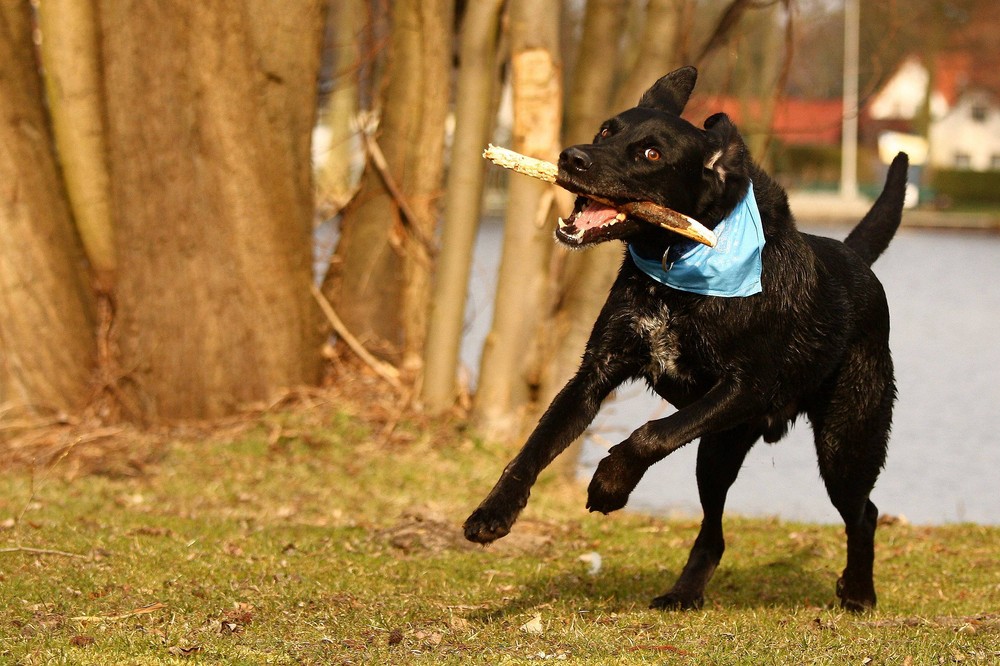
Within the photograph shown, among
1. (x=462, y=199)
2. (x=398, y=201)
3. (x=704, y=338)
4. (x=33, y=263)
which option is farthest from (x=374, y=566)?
(x=398, y=201)

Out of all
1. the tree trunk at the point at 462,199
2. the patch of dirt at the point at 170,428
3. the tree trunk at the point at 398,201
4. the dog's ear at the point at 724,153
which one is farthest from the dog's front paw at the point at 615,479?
the tree trunk at the point at 398,201

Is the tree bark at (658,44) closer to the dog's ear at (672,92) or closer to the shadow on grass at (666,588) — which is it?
the shadow on grass at (666,588)

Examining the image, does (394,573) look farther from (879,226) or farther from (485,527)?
(879,226)

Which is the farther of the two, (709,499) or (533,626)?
(709,499)

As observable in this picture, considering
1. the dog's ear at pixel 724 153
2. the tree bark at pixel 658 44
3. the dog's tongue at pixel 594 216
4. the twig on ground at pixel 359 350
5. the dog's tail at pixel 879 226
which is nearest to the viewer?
the dog's tongue at pixel 594 216

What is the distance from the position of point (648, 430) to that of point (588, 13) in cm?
546

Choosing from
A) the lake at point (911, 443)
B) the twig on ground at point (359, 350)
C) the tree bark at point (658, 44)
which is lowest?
the lake at point (911, 443)

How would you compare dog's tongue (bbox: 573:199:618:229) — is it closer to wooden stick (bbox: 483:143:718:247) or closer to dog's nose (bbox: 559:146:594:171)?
wooden stick (bbox: 483:143:718:247)

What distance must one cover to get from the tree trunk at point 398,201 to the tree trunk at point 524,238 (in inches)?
36.1

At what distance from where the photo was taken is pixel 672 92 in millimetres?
5273

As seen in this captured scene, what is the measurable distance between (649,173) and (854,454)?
1.63 m

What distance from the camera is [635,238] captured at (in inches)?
193

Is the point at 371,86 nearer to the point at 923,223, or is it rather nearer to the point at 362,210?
the point at 362,210

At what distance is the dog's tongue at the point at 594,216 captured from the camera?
4.74 m
